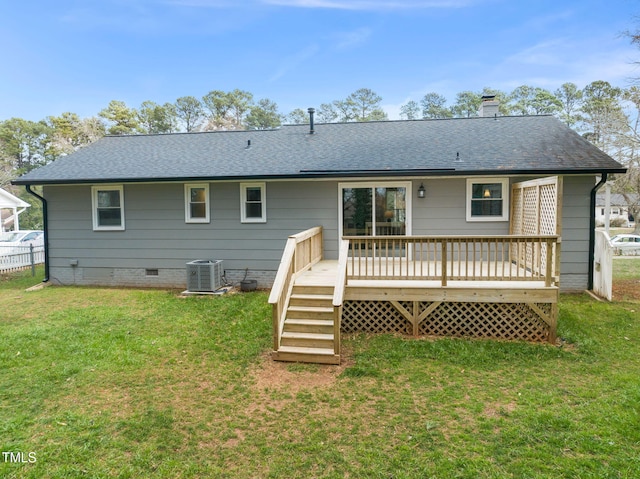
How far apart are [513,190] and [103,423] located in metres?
8.48

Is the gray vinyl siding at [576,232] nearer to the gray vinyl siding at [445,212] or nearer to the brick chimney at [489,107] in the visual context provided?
the gray vinyl siding at [445,212]

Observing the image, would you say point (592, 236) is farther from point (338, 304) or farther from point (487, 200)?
point (338, 304)

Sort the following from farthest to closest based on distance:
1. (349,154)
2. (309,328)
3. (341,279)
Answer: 1. (349,154)
2. (341,279)
3. (309,328)

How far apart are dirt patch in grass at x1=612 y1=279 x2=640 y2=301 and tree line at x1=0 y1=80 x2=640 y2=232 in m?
17.6

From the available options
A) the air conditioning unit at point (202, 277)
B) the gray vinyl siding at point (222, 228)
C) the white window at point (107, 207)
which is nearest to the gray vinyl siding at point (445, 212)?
the gray vinyl siding at point (222, 228)

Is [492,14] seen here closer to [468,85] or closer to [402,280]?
[402,280]

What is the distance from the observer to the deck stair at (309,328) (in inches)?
195

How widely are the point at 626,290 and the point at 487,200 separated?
4.12 metres

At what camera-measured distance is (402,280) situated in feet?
20.5

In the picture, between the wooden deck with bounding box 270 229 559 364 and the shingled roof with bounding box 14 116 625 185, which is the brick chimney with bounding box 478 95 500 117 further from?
the wooden deck with bounding box 270 229 559 364

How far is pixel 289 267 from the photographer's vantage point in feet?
18.7

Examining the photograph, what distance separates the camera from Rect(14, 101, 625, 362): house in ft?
26.7

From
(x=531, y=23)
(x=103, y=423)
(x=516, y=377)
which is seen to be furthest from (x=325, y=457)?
(x=531, y=23)

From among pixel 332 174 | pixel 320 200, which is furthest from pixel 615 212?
pixel 332 174
